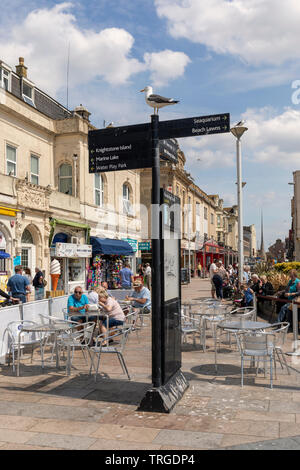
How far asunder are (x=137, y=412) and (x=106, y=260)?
21.2 meters

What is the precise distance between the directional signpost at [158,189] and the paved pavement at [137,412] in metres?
0.28

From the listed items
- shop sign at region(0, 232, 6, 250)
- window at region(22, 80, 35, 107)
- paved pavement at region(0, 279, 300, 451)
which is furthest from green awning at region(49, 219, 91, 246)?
paved pavement at region(0, 279, 300, 451)

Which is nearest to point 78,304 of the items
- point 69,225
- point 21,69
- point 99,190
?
point 69,225

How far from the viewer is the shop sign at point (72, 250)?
20219 millimetres

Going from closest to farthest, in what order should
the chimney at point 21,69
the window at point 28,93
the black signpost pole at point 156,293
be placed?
the black signpost pole at point 156,293 → the window at point 28,93 → the chimney at point 21,69

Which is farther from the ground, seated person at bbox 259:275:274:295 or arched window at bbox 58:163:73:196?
arched window at bbox 58:163:73:196

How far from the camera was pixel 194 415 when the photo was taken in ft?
17.0

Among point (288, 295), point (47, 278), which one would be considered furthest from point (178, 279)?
point (47, 278)

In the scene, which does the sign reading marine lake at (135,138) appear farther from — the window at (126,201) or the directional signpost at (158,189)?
the window at (126,201)

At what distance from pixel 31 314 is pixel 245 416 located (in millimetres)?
5389

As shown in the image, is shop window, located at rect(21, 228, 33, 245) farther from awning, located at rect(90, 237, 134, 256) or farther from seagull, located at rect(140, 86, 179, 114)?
seagull, located at rect(140, 86, 179, 114)

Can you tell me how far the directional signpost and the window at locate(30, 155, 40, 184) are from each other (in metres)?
16.7

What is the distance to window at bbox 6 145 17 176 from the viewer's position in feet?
65.3

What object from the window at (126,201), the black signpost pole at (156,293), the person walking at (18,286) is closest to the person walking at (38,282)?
the person walking at (18,286)
